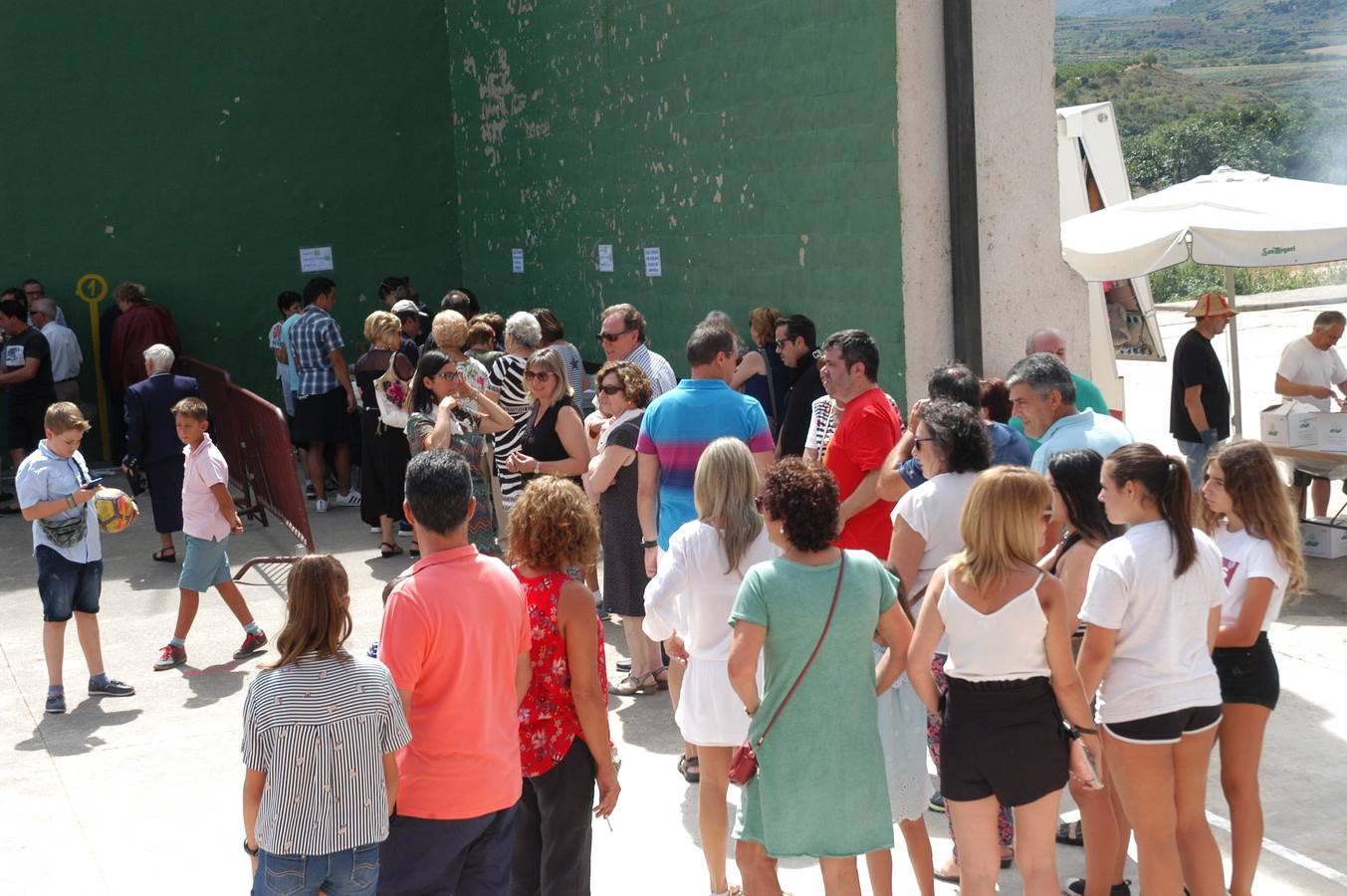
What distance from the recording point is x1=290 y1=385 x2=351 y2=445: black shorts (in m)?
12.2

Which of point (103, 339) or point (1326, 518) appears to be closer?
point (1326, 518)

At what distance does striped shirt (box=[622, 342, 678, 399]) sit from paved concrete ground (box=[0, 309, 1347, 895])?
4.86ft

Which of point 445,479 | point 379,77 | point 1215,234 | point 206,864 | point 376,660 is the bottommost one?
point 206,864

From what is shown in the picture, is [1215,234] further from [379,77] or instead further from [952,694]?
[379,77]

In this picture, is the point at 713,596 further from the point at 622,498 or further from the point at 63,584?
the point at 63,584

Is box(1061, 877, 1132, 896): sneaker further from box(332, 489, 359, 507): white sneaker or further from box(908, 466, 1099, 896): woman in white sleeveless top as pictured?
box(332, 489, 359, 507): white sneaker

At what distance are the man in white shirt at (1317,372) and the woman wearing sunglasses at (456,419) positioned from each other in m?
5.74

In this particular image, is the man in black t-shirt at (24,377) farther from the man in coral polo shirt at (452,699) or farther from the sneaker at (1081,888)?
the sneaker at (1081,888)

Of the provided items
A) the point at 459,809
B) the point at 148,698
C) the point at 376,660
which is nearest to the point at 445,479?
the point at 376,660

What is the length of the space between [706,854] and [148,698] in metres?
3.98

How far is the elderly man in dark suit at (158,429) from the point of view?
948 cm

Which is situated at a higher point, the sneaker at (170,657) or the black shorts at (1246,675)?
the black shorts at (1246,675)

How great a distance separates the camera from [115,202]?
15070 millimetres

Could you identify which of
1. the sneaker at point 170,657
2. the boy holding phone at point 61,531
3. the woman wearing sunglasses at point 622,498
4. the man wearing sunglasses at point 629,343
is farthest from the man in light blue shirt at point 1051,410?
the sneaker at point 170,657
